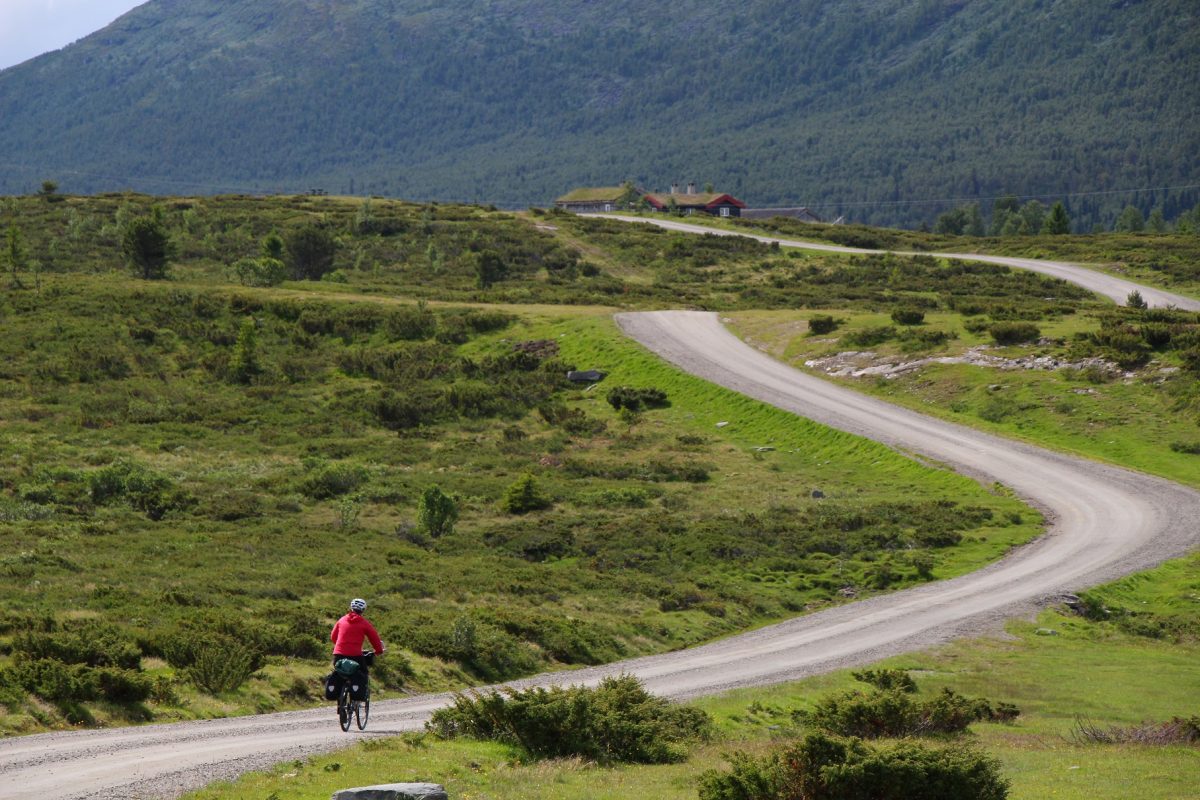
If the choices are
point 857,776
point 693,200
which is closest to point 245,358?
point 857,776

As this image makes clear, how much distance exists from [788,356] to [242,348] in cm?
2806

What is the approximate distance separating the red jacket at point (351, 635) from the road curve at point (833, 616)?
1.25 meters

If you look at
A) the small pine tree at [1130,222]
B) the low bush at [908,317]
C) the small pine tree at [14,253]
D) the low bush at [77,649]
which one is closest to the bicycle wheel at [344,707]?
the low bush at [77,649]

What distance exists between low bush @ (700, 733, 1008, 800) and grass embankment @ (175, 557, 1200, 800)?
49.9 inches

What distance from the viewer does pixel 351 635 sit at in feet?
62.0

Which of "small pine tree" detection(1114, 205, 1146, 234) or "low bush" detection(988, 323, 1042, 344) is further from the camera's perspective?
"small pine tree" detection(1114, 205, 1146, 234)

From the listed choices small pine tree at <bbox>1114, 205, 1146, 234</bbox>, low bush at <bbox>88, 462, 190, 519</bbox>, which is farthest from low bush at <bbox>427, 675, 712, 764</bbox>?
small pine tree at <bbox>1114, 205, 1146, 234</bbox>

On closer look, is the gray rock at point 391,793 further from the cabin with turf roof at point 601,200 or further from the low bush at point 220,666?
the cabin with turf roof at point 601,200

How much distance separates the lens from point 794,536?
3759 cm

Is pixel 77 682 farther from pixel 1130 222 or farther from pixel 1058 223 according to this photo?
pixel 1130 222

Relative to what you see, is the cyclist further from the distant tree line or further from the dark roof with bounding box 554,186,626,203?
the dark roof with bounding box 554,186,626,203

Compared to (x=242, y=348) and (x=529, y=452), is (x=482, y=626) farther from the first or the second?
(x=242, y=348)

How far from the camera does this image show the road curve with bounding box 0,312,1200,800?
633 inches

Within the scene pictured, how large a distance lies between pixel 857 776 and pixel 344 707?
8.09 meters
